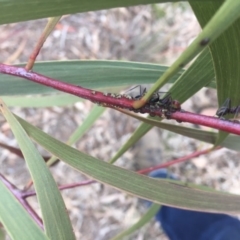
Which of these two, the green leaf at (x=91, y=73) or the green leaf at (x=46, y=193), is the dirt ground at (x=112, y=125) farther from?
the green leaf at (x=46, y=193)

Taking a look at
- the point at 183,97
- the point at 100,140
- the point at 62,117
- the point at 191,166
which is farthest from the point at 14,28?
the point at 183,97

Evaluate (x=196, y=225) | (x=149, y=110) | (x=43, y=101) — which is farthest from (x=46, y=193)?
(x=196, y=225)

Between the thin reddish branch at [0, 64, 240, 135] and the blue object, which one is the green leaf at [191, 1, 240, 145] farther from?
the blue object

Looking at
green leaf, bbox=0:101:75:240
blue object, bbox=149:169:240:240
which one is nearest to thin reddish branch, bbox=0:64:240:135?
green leaf, bbox=0:101:75:240

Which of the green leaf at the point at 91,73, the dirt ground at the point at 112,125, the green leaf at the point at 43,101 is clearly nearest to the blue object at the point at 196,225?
the dirt ground at the point at 112,125

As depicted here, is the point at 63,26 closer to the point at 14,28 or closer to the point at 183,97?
the point at 14,28

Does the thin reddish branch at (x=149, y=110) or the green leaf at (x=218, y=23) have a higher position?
the thin reddish branch at (x=149, y=110)
